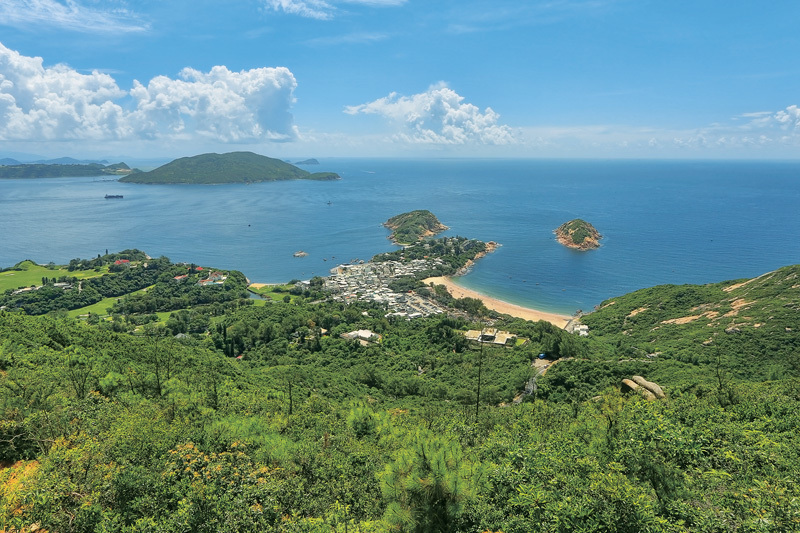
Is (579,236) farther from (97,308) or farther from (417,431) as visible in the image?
(97,308)

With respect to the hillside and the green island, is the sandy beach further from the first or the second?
the green island

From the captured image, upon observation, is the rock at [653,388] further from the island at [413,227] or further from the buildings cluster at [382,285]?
the island at [413,227]

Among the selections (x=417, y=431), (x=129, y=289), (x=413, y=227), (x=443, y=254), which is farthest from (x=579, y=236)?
(x=129, y=289)

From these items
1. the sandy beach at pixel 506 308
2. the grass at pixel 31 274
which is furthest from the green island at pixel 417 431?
the grass at pixel 31 274

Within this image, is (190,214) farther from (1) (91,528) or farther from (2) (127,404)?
(1) (91,528)

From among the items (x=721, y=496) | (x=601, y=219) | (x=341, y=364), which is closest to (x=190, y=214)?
(x=341, y=364)
